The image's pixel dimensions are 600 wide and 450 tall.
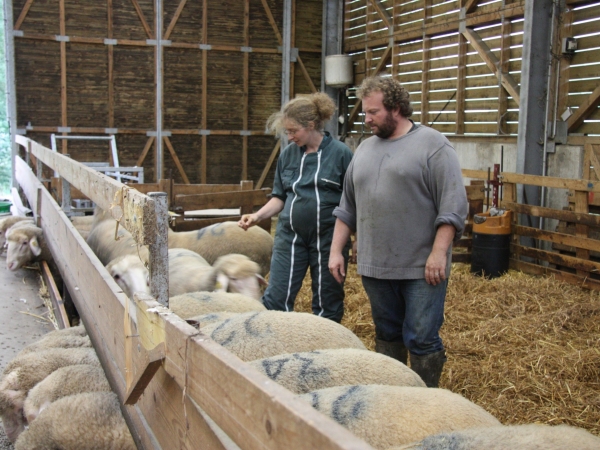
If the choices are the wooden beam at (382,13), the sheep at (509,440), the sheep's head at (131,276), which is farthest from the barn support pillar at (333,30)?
the sheep at (509,440)

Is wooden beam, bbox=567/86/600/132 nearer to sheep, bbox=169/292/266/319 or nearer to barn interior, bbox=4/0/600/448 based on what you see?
barn interior, bbox=4/0/600/448

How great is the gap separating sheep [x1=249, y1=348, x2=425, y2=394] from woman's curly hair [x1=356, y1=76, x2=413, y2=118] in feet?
4.81

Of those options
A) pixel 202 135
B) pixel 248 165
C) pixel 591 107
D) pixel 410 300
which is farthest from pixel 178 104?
A: pixel 410 300

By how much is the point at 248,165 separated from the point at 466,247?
7.01 metres

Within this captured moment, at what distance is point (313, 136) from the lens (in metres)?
4.55

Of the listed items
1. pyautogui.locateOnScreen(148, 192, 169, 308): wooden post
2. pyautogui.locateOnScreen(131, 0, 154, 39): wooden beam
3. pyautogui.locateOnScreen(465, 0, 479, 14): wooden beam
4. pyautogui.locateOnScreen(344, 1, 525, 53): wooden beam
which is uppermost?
pyautogui.locateOnScreen(131, 0, 154, 39): wooden beam

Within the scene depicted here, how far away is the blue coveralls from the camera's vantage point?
4.53 metres

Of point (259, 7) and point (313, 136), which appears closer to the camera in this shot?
point (313, 136)

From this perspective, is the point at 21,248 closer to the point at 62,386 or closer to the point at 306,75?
the point at 62,386

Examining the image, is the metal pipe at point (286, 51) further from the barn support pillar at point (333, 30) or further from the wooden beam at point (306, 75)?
the barn support pillar at point (333, 30)

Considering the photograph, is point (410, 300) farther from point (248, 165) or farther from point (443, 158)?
point (248, 165)

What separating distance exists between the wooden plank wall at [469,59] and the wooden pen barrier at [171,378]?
21.4ft

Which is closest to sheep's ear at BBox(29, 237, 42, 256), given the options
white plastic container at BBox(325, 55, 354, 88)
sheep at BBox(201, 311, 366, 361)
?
sheep at BBox(201, 311, 366, 361)

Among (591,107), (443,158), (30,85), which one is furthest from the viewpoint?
(30,85)
